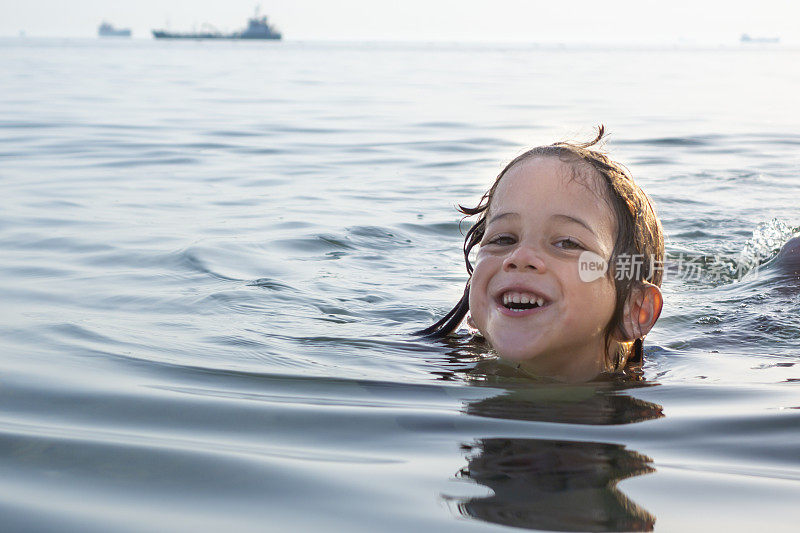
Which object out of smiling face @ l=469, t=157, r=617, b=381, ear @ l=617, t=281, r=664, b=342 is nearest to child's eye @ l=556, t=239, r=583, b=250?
smiling face @ l=469, t=157, r=617, b=381

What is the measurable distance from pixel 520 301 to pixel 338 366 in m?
0.66

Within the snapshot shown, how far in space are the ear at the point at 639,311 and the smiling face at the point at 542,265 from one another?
12 cm

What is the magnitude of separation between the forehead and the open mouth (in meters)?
0.24

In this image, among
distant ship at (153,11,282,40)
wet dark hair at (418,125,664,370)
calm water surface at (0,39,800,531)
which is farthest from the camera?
distant ship at (153,11,282,40)

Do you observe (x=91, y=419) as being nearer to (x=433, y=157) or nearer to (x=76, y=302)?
(x=76, y=302)

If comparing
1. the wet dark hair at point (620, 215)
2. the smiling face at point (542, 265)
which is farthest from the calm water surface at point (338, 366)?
the wet dark hair at point (620, 215)

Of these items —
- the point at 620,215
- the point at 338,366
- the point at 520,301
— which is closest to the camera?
the point at 520,301

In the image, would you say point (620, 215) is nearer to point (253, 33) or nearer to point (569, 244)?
point (569, 244)

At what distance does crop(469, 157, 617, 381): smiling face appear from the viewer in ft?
9.07

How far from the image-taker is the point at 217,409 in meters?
2.51

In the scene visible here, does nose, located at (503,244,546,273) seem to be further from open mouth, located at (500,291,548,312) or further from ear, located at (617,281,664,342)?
ear, located at (617,281,664,342)

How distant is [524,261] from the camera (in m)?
2.71

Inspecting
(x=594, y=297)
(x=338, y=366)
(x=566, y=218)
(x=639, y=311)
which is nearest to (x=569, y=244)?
(x=566, y=218)

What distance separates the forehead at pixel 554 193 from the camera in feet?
9.28
